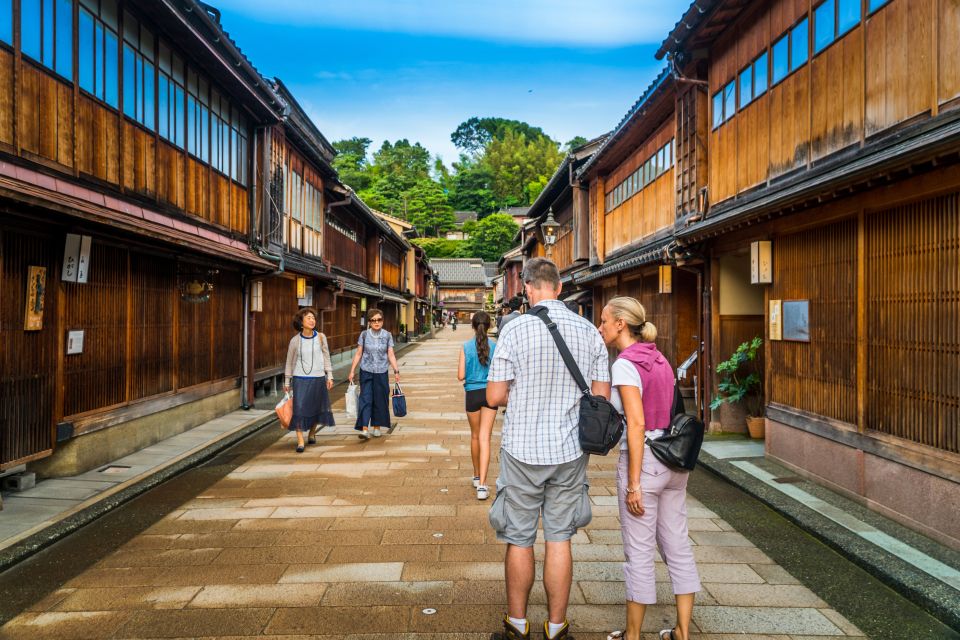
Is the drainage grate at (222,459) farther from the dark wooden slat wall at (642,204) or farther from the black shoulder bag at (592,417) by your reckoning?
the dark wooden slat wall at (642,204)

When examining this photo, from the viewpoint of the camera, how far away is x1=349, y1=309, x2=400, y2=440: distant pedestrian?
10.1 m

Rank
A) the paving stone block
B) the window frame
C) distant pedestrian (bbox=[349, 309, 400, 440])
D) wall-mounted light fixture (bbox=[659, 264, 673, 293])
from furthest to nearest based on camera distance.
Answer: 1. wall-mounted light fixture (bbox=[659, 264, 673, 293])
2. distant pedestrian (bbox=[349, 309, 400, 440])
3. the window frame
4. the paving stone block

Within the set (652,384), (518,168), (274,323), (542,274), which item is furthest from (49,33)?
(518,168)

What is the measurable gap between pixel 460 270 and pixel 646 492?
2880 inches

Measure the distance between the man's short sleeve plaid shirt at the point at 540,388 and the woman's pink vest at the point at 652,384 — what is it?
0.30m

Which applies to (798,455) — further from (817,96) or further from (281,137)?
(281,137)

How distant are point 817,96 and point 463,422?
323 inches

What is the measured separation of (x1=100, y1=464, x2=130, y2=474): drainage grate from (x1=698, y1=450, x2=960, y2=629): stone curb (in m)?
8.06

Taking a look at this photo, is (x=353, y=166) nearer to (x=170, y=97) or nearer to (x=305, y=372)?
(x=170, y=97)

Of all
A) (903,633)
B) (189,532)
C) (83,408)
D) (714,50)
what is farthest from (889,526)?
(83,408)

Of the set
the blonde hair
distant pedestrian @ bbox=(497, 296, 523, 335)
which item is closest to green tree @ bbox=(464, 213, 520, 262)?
distant pedestrian @ bbox=(497, 296, 523, 335)

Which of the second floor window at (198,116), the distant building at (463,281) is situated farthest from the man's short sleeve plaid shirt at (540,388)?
the distant building at (463,281)

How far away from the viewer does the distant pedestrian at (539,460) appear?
380cm

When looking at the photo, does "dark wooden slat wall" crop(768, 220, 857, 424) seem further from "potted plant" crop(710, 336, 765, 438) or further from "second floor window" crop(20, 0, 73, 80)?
"second floor window" crop(20, 0, 73, 80)
